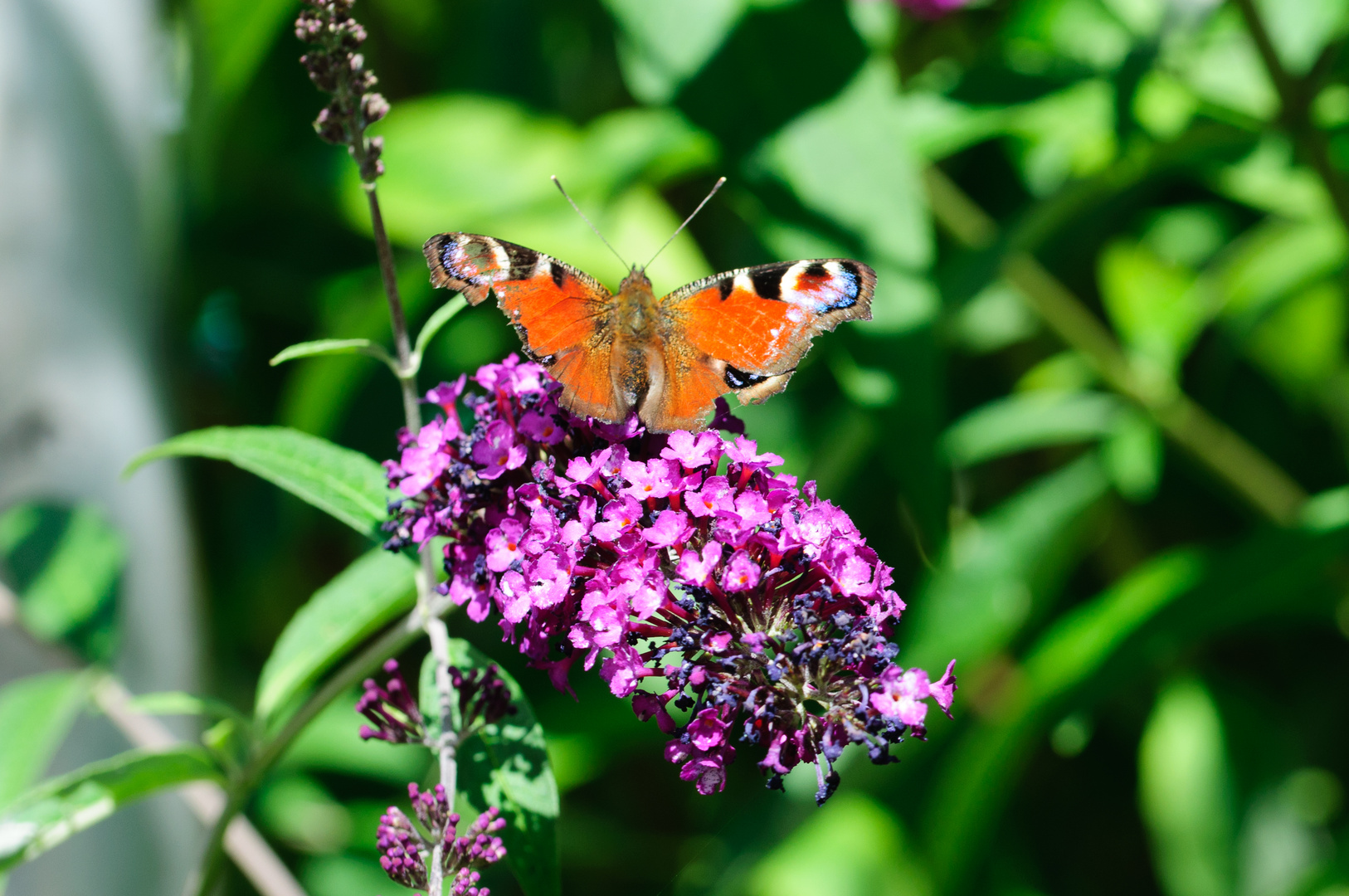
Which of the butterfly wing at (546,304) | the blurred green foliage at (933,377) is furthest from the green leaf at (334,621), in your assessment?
the butterfly wing at (546,304)

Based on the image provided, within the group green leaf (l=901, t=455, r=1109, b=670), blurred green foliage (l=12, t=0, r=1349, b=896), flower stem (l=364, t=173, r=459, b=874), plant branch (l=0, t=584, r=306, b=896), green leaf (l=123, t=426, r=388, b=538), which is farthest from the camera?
green leaf (l=901, t=455, r=1109, b=670)

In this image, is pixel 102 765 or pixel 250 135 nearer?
pixel 102 765

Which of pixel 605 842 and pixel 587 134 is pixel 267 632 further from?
pixel 587 134

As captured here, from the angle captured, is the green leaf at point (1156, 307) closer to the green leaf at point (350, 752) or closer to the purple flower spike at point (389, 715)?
the purple flower spike at point (389, 715)

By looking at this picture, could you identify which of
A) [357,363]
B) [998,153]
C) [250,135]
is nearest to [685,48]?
[357,363]

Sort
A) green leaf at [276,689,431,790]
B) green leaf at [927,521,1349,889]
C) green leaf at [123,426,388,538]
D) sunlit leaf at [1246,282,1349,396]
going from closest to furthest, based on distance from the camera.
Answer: green leaf at [123,426,388,538], green leaf at [927,521,1349,889], sunlit leaf at [1246,282,1349,396], green leaf at [276,689,431,790]

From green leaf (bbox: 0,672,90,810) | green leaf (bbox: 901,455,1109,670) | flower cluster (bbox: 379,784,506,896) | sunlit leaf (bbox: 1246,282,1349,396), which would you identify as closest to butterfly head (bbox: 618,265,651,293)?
flower cluster (bbox: 379,784,506,896)

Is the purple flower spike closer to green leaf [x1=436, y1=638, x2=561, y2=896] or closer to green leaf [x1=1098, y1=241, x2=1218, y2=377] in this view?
green leaf [x1=436, y1=638, x2=561, y2=896]
